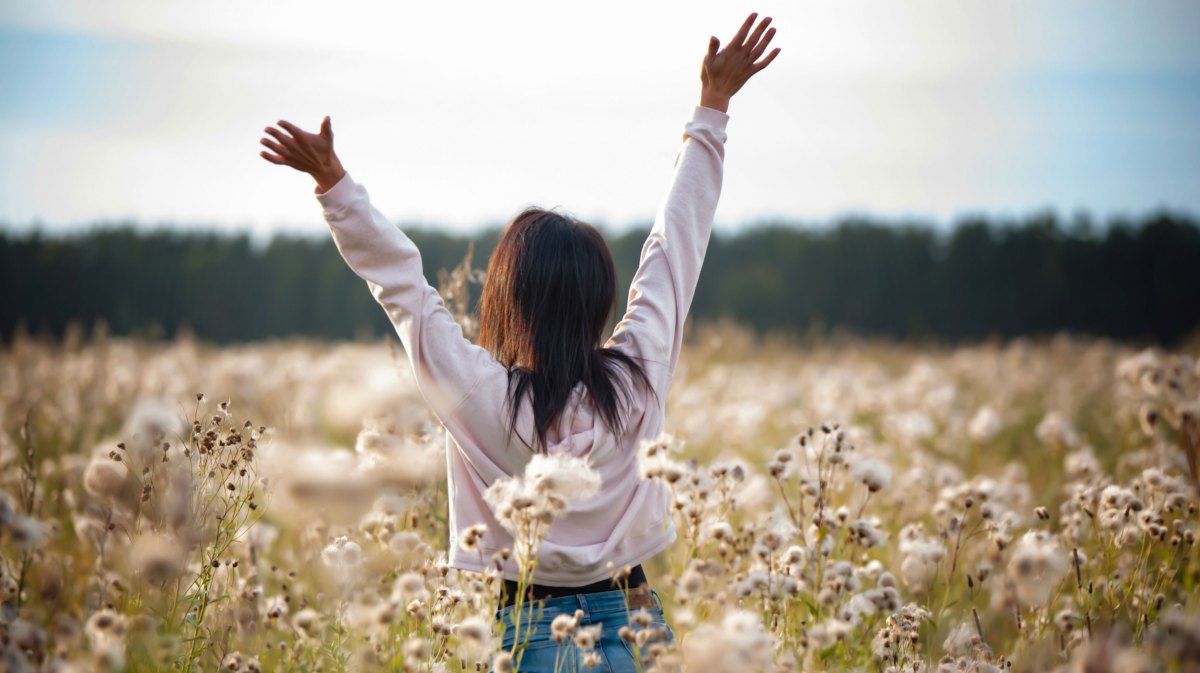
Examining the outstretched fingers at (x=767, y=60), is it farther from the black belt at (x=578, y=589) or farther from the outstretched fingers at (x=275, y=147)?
the black belt at (x=578, y=589)

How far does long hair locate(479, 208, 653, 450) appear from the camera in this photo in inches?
82.8

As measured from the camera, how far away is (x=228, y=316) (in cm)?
2445

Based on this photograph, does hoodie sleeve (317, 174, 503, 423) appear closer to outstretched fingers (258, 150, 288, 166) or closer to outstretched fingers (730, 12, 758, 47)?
outstretched fingers (258, 150, 288, 166)

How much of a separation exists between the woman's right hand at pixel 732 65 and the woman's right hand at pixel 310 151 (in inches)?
42.3

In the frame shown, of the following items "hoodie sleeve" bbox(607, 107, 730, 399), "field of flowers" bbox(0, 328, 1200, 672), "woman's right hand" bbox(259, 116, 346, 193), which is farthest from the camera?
"hoodie sleeve" bbox(607, 107, 730, 399)

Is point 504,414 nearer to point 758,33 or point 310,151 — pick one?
point 310,151

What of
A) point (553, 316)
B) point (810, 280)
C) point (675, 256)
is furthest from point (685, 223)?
point (810, 280)

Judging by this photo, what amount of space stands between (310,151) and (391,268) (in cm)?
30

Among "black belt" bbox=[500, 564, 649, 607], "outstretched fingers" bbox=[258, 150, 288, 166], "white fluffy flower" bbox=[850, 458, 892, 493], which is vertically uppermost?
"outstretched fingers" bbox=[258, 150, 288, 166]

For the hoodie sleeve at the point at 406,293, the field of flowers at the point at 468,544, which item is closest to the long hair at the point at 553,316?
the hoodie sleeve at the point at 406,293

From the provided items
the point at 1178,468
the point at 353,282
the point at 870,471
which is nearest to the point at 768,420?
the point at 1178,468

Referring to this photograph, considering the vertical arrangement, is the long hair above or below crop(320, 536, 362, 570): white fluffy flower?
above

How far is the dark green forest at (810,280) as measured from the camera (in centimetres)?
2269

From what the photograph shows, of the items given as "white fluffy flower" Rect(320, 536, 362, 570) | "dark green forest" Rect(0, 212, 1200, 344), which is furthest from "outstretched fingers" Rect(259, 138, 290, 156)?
"dark green forest" Rect(0, 212, 1200, 344)
